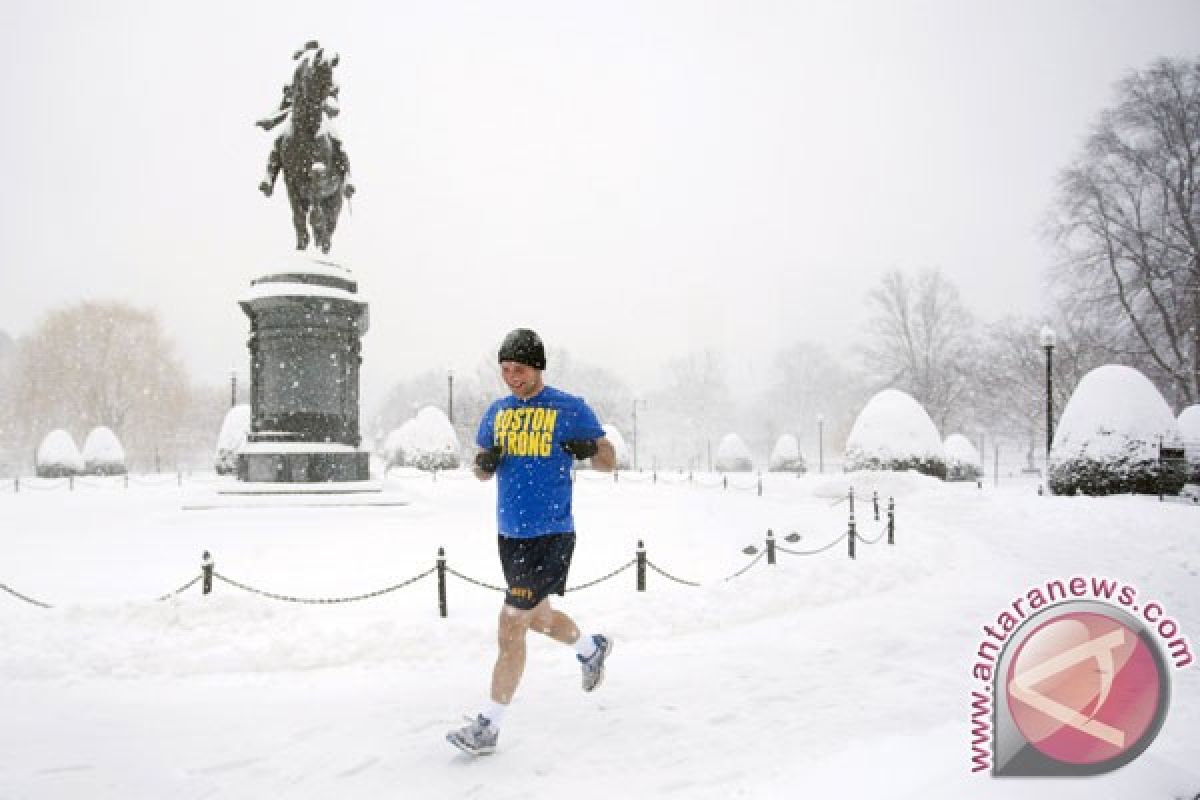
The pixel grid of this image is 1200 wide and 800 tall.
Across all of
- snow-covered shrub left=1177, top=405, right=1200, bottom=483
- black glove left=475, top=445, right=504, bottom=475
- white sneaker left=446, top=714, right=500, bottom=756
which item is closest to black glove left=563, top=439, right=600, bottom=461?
black glove left=475, top=445, right=504, bottom=475

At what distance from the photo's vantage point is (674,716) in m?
4.62

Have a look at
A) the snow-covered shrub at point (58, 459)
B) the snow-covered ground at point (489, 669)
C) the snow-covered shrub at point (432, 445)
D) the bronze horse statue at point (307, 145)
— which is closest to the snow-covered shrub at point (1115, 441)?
the snow-covered ground at point (489, 669)

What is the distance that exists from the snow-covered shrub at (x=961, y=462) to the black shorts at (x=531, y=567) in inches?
1196

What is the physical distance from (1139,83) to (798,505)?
19.6 m

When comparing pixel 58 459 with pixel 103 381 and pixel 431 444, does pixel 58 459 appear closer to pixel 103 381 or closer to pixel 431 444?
pixel 103 381

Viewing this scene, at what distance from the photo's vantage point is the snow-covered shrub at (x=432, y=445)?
108ft

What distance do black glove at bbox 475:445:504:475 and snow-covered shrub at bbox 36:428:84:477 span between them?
35520 mm

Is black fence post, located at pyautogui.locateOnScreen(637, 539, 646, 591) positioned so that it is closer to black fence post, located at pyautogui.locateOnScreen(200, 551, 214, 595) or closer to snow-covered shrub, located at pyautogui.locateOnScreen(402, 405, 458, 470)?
black fence post, located at pyautogui.locateOnScreen(200, 551, 214, 595)

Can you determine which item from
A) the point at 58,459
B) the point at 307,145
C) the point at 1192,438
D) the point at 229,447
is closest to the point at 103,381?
the point at 58,459

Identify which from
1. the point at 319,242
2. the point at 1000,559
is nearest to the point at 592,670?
the point at 1000,559

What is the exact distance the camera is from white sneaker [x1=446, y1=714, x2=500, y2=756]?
3963 millimetres

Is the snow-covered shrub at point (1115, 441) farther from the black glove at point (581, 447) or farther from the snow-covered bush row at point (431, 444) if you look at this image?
the snow-covered bush row at point (431, 444)

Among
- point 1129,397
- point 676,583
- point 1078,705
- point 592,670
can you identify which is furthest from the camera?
point 1129,397

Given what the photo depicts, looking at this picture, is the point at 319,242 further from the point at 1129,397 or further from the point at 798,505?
the point at 1129,397
